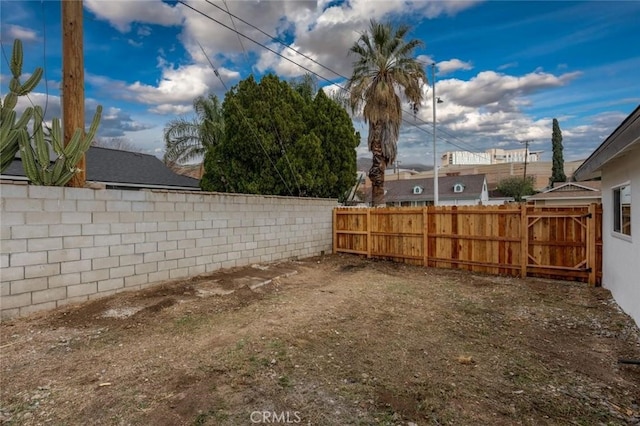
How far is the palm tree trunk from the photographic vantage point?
551 inches

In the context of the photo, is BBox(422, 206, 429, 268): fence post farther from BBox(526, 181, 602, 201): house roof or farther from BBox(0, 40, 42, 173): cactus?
BBox(526, 181, 602, 201): house roof

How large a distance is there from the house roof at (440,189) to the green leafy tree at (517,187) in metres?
5.88

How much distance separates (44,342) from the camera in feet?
11.1

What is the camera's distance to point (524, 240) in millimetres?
7012

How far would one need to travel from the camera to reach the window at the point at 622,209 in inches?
178

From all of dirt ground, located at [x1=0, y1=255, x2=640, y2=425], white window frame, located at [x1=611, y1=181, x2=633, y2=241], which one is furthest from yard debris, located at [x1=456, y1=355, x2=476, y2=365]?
white window frame, located at [x1=611, y1=181, x2=633, y2=241]

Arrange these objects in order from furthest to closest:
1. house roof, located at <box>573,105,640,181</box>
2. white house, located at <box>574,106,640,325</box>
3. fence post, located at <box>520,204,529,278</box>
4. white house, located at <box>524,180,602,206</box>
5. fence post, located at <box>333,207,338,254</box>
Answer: white house, located at <box>524,180,602,206</box> → fence post, located at <box>333,207,338,254</box> → fence post, located at <box>520,204,529,278</box> → white house, located at <box>574,106,640,325</box> → house roof, located at <box>573,105,640,181</box>

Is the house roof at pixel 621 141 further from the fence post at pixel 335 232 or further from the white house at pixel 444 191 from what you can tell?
the white house at pixel 444 191

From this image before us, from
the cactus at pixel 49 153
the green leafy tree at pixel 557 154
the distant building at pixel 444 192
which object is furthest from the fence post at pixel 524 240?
the green leafy tree at pixel 557 154

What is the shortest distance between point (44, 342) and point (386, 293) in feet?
15.4

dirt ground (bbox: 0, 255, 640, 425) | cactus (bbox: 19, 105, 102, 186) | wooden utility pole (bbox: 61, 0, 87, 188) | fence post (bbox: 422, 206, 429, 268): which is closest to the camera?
dirt ground (bbox: 0, 255, 640, 425)

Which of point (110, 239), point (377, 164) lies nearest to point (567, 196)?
point (377, 164)

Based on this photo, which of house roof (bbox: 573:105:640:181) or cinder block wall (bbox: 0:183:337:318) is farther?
cinder block wall (bbox: 0:183:337:318)

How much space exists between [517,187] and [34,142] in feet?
129
